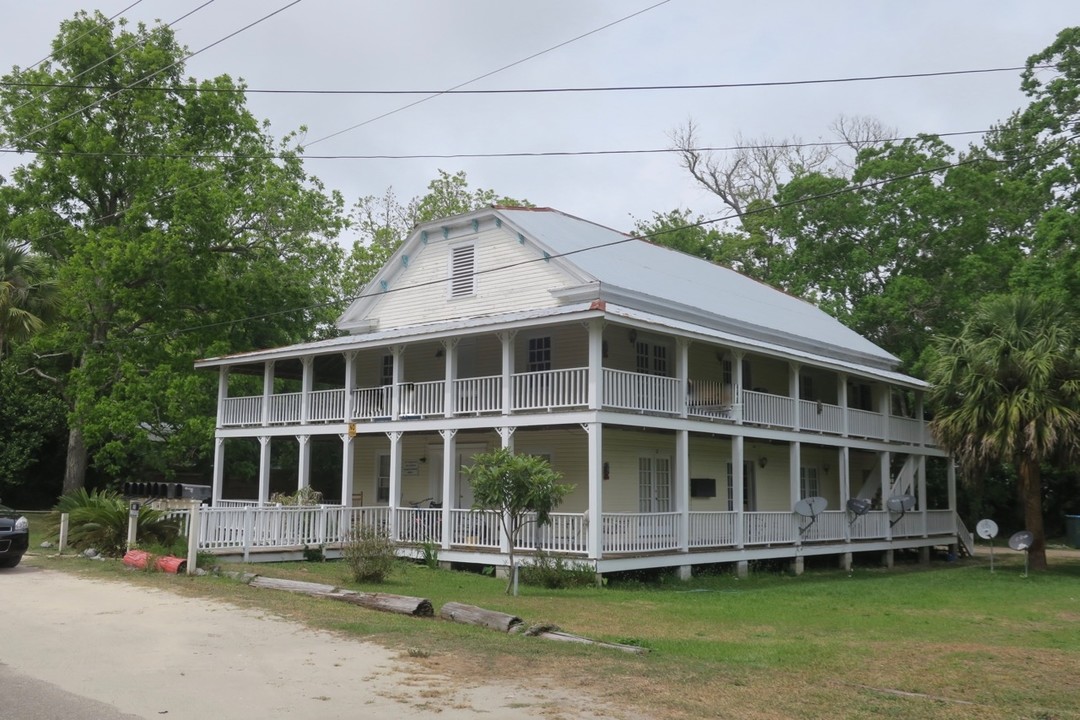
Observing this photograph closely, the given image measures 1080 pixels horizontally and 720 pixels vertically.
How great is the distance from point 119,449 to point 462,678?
960 inches

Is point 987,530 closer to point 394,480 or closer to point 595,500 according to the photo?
point 595,500

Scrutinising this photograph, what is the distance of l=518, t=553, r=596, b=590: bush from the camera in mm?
18531

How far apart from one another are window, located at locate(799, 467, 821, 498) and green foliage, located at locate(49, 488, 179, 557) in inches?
736

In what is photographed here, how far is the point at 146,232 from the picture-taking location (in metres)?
31.9

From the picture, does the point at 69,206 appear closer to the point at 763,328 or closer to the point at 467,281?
the point at 467,281

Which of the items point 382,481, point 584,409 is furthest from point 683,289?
point 382,481

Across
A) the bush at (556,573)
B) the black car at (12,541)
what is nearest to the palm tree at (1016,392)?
the bush at (556,573)

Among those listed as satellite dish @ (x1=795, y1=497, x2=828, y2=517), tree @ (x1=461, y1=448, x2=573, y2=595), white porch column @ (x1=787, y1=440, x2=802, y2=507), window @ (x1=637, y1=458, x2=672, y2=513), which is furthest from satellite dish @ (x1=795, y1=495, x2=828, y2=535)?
tree @ (x1=461, y1=448, x2=573, y2=595)

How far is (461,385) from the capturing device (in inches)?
901

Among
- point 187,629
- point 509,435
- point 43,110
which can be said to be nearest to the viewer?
point 187,629

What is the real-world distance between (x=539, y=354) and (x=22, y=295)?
536 inches

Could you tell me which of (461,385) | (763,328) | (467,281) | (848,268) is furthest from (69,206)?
(848,268)

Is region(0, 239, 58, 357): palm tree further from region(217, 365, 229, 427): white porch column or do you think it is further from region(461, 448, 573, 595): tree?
region(461, 448, 573, 595): tree

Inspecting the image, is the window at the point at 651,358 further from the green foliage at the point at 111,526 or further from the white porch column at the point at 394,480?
the green foliage at the point at 111,526
